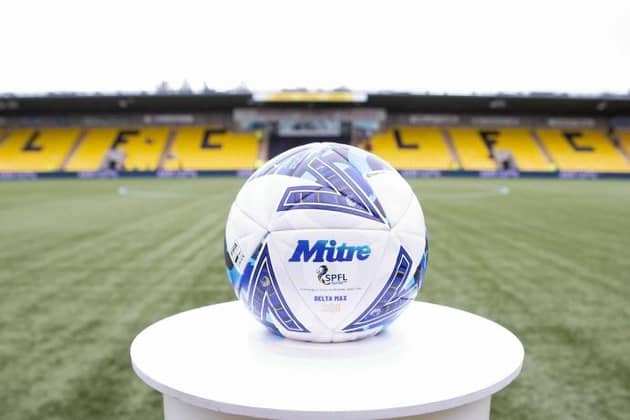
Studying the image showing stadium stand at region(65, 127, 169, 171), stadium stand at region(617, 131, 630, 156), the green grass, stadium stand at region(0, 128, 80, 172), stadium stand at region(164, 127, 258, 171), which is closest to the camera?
the green grass

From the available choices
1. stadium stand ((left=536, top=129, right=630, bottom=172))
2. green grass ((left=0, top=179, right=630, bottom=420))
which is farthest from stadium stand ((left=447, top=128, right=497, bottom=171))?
green grass ((left=0, top=179, right=630, bottom=420))

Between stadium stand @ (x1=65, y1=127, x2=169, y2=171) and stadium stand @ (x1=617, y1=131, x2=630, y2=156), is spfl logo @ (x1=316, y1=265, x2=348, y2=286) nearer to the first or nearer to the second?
stadium stand @ (x1=65, y1=127, x2=169, y2=171)

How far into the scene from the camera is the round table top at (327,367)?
2182 mm

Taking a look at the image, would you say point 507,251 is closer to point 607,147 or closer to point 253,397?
point 253,397

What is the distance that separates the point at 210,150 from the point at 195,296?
124ft

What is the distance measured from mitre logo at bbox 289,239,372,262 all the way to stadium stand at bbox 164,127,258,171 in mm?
37992

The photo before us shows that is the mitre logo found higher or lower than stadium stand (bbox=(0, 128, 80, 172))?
lower

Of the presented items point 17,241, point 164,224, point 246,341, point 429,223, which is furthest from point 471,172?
point 246,341

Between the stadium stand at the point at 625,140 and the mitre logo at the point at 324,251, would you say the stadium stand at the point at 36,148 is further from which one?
the stadium stand at the point at 625,140

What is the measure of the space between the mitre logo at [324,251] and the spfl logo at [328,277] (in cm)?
5

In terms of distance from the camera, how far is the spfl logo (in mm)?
2547

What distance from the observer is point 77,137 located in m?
44.6

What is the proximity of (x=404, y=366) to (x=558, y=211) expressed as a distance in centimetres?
1464

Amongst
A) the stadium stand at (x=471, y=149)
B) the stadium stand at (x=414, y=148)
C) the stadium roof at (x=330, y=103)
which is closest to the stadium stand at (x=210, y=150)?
the stadium roof at (x=330, y=103)
